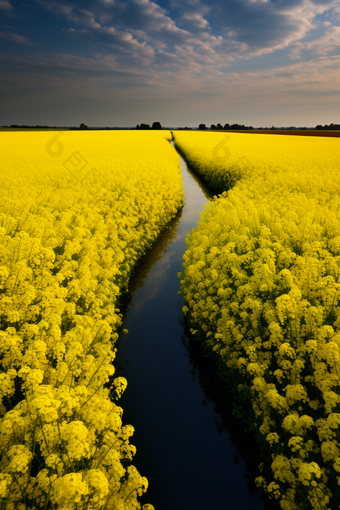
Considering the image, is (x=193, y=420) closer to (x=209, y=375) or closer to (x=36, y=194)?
(x=209, y=375)

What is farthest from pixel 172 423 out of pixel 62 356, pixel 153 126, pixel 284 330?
pixel 153 126

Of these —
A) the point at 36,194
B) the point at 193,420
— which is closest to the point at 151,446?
the point at 193,420

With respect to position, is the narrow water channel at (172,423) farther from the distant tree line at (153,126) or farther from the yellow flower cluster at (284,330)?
the distant tree line at (153,126)

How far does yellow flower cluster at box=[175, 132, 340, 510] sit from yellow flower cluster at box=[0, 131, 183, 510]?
1797mm

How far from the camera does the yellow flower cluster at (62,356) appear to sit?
233 cm

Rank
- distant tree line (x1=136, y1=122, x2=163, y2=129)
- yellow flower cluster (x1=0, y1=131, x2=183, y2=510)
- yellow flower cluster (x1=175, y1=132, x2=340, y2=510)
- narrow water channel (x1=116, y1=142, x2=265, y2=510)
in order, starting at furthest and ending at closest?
1. distant tree line (x1=136, y1=122, x2=163, y2=129)
2. narrow water channel (x1=116, y1=142, x2=265, y2=510)
3. yellow flower cluster (x1=175, y1=132, x2=340, y2=510)
4. yellow flower cluster (x1=0, y1=131, x2=183, y2=510)

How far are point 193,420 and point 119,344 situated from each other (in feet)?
8.16

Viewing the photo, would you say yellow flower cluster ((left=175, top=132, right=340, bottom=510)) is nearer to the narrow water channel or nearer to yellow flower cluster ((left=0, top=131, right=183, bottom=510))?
the narrow water channel

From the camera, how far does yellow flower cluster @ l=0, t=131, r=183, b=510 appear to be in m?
2.33

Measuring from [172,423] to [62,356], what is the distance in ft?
7.53

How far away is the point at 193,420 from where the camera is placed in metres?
4.60

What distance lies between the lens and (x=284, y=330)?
4.20 meters

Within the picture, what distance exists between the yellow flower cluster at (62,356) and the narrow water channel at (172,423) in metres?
0.36

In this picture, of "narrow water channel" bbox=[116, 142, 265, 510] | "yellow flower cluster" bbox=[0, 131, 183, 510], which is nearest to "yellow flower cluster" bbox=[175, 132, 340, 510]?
"narrow water channel" bbox=[116, 142, 265, 510]
